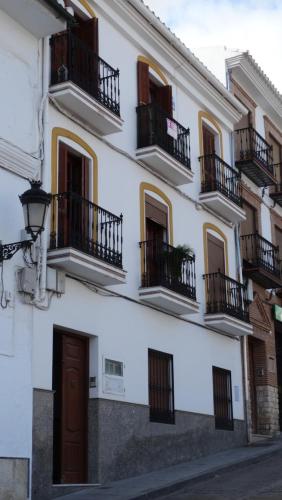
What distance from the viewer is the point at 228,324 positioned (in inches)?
667

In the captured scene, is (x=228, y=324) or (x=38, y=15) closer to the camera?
(x=38, y=15)

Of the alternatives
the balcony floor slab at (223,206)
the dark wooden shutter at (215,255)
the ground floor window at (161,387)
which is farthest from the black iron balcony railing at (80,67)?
the dark wooden shutter at (215,255)

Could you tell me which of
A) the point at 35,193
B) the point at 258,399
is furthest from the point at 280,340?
the point at 35,193

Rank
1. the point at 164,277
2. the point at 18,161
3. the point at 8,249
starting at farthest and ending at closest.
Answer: the point at 164,277 → the point at 18,161 → the point at 8,249

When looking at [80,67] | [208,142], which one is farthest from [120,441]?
[208,142]

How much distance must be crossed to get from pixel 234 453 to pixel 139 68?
25.4 ft

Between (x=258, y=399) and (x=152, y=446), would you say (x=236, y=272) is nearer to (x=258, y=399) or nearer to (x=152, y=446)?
(x=258, y=399)

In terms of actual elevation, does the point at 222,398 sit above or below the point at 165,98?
below

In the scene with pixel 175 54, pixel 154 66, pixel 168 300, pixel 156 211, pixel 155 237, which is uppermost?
pixel 175 54

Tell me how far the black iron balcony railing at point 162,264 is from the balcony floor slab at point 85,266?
1.61 meters

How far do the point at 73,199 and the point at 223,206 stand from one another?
20.4ft

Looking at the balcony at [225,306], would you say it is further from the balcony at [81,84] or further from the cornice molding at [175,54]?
the balcony at [81,84]

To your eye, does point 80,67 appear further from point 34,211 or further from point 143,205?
point 34,211

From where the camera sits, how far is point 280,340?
73.9ft
